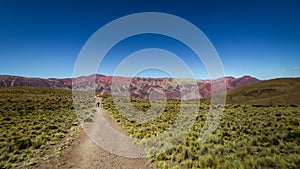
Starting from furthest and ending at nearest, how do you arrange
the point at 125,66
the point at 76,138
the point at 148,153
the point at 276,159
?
the point at 125,66 < the point at 76,138 < the point at 148,153 < the point at 276,159

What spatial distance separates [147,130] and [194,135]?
3.93m

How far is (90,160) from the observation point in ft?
26.0

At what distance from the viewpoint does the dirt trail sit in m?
7.31

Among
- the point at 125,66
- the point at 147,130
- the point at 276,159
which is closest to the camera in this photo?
the point at 276,159

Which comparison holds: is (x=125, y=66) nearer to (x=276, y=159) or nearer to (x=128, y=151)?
(x=128, y=151)

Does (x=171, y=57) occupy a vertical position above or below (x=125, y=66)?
above

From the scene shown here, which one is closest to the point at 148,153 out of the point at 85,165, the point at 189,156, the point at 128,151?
the point at 128,151

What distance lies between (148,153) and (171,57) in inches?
357

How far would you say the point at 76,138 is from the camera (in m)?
11.4

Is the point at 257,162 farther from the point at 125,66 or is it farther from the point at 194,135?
the point at 125,66

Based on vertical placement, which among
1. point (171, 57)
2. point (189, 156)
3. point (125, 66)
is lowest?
point (189, 156)

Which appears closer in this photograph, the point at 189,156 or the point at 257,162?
the point at 257,162

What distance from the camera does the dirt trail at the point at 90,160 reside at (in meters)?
7.31

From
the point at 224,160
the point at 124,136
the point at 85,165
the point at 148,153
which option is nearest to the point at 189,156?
the point at 224,160
